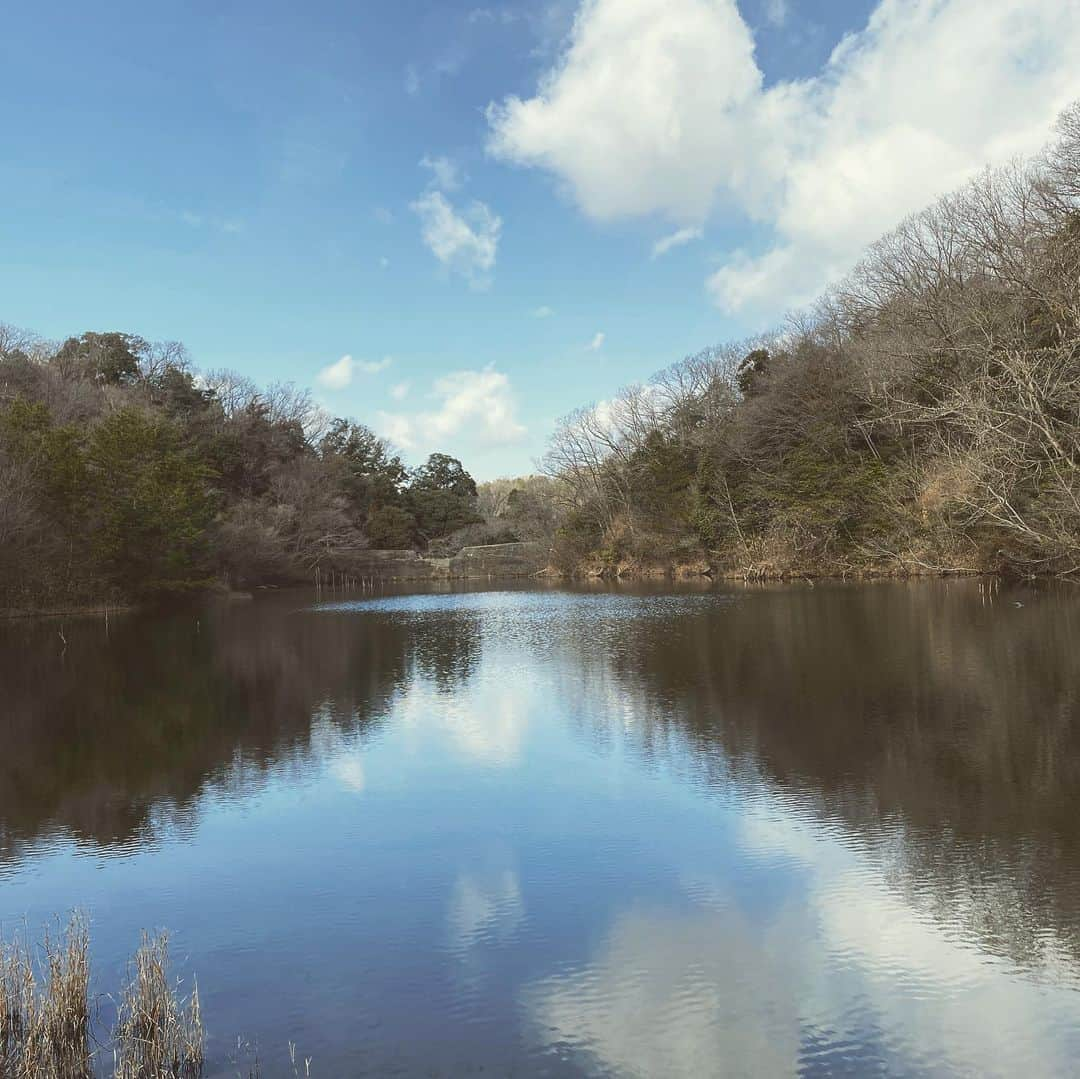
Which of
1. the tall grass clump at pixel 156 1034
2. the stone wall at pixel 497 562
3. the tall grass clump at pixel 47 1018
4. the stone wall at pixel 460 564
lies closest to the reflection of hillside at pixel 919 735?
the tall grass clump at pixel 156 1034

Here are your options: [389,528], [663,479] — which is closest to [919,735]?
[663,479]

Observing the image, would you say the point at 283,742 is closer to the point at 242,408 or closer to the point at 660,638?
the point at 660,638

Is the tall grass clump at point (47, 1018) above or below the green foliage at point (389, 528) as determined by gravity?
below

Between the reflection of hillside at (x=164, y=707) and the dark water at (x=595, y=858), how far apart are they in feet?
0.27

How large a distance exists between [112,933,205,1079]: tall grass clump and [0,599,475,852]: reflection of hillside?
334cm

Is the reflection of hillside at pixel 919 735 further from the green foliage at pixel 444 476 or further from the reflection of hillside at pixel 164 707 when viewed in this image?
the green foliage at pixel 444 476

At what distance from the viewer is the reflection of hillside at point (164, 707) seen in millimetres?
8448

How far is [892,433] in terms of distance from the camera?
122ft

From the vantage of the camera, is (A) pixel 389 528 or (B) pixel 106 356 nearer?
(B) pixel 106 356

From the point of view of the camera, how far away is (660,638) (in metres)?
18.5

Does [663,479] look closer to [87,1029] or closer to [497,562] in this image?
[497,562]

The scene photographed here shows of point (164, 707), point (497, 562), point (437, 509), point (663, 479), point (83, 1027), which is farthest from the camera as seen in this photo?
point (437, 509)

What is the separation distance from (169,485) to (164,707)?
22.1 meters

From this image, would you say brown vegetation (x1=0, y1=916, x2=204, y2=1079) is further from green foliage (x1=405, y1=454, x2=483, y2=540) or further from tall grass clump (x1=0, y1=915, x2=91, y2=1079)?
green foliage (x1=405, y1=454, x2=483, y2=540)
